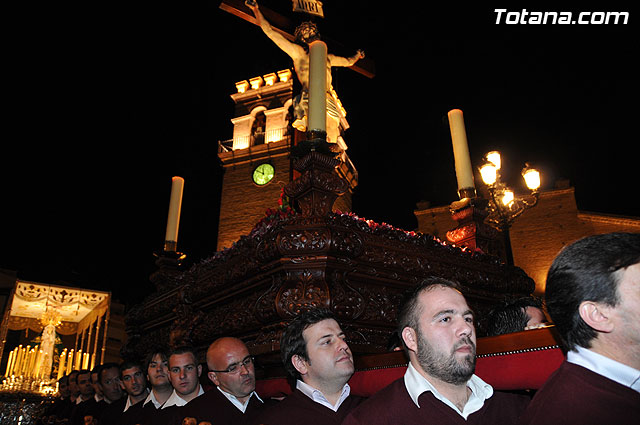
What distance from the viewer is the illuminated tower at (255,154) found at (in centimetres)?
1966

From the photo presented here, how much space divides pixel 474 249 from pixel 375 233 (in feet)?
3.91

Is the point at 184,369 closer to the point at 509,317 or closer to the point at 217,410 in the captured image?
the point at 217,410

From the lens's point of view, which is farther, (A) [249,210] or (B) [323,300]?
(A) [249,210]

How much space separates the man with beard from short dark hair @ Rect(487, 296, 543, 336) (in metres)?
0.91

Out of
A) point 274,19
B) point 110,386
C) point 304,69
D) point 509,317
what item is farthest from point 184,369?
point 274,19

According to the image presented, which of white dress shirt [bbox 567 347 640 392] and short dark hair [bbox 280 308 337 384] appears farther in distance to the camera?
short dark hair [bbox 280 308 337 384]

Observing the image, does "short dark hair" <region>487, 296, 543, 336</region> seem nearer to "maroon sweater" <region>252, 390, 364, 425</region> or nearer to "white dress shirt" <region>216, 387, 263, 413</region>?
"maroon sweater" <region>252, 390, 364, 425</region>

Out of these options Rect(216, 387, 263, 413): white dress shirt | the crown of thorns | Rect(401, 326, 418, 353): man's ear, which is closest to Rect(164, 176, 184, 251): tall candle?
the crown of thorns

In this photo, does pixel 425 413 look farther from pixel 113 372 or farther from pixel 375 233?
pixel 113 372

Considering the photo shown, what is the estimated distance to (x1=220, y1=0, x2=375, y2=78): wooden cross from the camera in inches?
213

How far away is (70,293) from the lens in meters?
12.5

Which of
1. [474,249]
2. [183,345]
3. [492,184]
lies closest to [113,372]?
[183,345]

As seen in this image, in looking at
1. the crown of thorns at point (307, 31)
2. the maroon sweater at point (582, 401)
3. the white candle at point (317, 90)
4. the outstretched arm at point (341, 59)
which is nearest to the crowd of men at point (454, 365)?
the maroon sweater at point (582, 401)

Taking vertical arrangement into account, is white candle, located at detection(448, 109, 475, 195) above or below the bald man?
above
